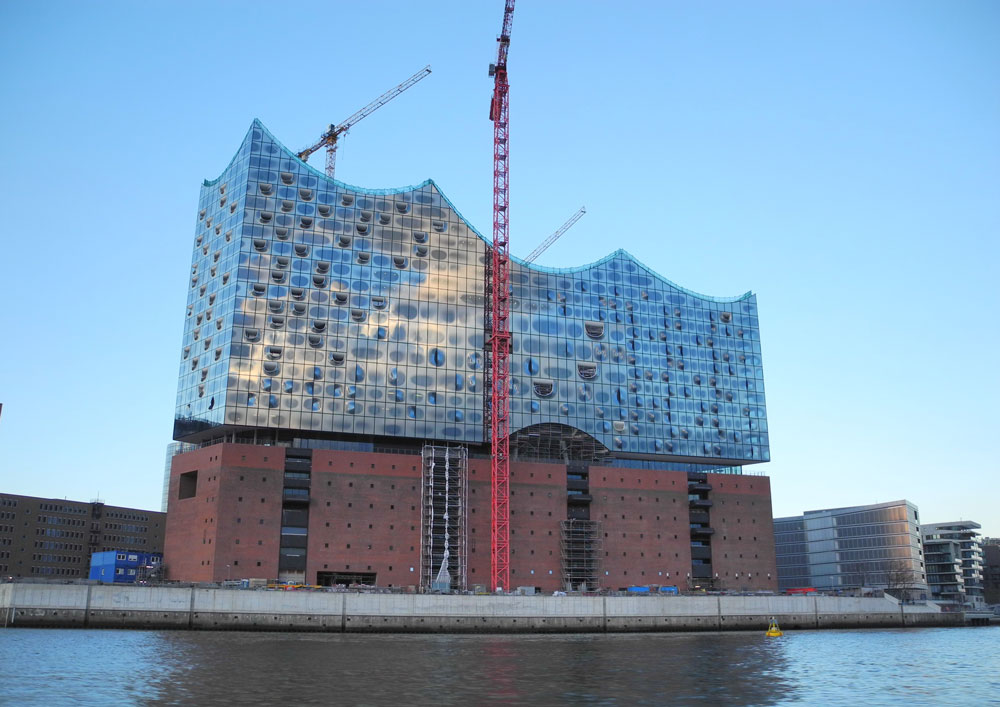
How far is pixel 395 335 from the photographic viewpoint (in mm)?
110812

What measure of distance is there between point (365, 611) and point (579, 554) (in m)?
32.1

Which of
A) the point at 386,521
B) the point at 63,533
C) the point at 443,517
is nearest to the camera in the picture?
the point at 386,521

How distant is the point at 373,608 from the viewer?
88.8 meters

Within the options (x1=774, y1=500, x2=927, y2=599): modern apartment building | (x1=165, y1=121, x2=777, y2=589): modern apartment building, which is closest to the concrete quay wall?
(x1=165, y1=121, x2=777, y2=589): modern apartment building

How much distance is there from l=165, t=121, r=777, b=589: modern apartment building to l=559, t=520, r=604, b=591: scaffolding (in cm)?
27

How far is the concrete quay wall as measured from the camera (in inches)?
3250

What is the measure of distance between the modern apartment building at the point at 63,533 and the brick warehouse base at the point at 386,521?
75068 millimetres

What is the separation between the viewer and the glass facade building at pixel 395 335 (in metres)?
106

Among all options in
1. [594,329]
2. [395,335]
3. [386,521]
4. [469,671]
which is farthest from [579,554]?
[469,671]

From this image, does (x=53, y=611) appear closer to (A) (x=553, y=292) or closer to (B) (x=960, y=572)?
(A) (x=553, y=292)

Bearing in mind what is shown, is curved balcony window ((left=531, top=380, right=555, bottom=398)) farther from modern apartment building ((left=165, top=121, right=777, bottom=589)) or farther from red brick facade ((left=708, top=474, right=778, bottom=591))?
red brick facade ((left=708, top=474, right=778, bottom=591))

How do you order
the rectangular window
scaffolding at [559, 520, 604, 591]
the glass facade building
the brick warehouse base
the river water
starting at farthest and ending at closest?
scaffolding at [559, 520, 604, 591] → the glass facade building → the rectangular window → the brick warehouse base → the river water

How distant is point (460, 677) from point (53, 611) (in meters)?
51.4

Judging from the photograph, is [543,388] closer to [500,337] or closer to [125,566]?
[500,337]
